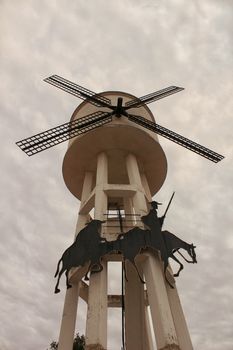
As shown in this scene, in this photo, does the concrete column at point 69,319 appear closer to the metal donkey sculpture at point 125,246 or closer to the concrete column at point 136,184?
the metal donkey sculpture at point 125,246

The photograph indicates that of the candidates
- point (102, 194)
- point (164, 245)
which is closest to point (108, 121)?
point (102, 194)

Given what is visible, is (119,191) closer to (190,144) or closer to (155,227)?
(155,227)

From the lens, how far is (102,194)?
12008mm

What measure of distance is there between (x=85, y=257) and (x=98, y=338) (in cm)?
266

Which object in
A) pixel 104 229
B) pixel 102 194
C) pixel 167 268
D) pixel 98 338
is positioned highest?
pixel 102 194

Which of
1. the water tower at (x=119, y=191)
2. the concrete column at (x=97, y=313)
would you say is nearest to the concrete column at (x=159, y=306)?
the water tower at (x=119, y=191)

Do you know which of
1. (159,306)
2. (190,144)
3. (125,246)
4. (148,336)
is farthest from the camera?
(190,144)

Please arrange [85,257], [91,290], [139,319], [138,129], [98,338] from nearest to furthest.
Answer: [98,338], [91,290], [85,257], [139,319], [138,129]

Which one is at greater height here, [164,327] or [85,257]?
[85,257]

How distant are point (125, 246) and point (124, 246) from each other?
0.11 feet

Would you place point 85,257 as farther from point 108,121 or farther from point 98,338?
point 108,121

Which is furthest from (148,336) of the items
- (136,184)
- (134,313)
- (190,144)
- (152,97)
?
(152,97)

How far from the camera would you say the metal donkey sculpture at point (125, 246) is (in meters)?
9.74

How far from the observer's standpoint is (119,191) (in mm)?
12234
